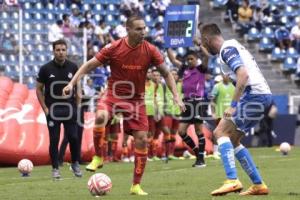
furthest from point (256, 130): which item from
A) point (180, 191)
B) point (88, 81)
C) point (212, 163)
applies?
point (180, 191)

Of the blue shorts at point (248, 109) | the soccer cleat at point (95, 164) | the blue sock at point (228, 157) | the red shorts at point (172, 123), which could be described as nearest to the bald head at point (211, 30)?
the blue shorts at point (248, 109)

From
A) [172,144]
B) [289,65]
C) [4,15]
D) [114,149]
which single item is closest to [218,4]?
[289,65]

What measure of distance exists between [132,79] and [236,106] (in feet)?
6.23

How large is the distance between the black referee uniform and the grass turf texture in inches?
26.0

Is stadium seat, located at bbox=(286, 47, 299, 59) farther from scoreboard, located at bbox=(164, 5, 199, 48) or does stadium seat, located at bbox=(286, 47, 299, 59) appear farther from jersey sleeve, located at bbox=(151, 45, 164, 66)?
jersey sleeve, located at bbox=(151, 45, 164, 66)

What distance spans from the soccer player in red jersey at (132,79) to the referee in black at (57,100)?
2993 mm

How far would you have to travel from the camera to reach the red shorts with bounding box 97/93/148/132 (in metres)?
12.7

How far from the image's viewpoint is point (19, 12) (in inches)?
960

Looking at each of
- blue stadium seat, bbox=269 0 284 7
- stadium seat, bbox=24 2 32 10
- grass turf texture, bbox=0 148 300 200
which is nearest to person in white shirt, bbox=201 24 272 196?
grass turf texture, bbox=0 148 300 200

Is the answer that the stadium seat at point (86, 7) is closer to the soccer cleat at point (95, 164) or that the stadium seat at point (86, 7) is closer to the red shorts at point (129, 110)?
the soccer cleat at point (95, 164)

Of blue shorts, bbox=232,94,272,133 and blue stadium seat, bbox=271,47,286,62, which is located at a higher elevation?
blue stadium seat, bbox=271,47,286,62

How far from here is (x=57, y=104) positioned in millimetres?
15945

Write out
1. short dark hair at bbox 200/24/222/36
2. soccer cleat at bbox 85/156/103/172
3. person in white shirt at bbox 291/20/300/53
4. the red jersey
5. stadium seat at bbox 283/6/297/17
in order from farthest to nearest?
stadium seat at bbox 283/6/297/17, person in white shirt at bbox 291/20/300/53, soccer cleat at bbox 85/156/103/172, the red jersey, short dark hair at bbox 200/24/222/36

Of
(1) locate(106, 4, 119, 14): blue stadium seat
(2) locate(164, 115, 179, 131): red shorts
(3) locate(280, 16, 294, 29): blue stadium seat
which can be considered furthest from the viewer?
(3) locate(280, 16, 294, 29): blue stadium seat
